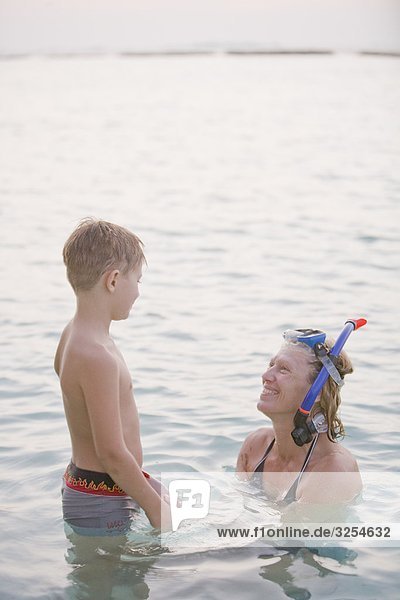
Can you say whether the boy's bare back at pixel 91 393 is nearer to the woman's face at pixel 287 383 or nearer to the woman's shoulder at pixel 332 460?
the woman's face at pixel 287 383

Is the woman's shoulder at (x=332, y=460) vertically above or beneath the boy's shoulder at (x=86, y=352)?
beneath

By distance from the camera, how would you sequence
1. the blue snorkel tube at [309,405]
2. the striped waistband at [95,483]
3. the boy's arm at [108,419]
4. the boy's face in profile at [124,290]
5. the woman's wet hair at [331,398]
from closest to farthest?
the boy's arm at [108,419], the boy's face in profile at [124,290], the striped waistband at [95,483], the blue snorkel tube at [309,405], the woman's wet hair at [331,398]

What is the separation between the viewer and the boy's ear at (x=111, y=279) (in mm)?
4367

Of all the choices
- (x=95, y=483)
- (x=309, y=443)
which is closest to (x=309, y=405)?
(x=309, y=443)

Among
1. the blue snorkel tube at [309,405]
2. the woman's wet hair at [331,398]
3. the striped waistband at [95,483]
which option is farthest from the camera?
the woman's wet hair at [331,398]

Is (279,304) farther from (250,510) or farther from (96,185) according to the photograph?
(96,185)

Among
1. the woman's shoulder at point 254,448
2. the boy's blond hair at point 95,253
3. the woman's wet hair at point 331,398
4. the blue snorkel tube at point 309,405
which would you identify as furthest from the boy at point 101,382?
the woman's shoulder at point 254,448

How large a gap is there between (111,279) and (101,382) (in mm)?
420

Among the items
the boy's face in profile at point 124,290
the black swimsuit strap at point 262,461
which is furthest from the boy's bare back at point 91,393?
the black swimsuit strap at point 262,461

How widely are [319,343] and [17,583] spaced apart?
1751 mm

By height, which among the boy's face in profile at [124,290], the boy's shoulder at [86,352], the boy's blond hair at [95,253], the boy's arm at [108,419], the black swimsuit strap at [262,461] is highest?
the boy's blond hair at [95,253]

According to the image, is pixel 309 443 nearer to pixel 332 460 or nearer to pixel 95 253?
pixel 332 460

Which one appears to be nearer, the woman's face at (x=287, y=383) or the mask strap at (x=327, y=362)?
the mask strap at (x=327, y=362)

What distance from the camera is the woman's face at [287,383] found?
5.14 meters
